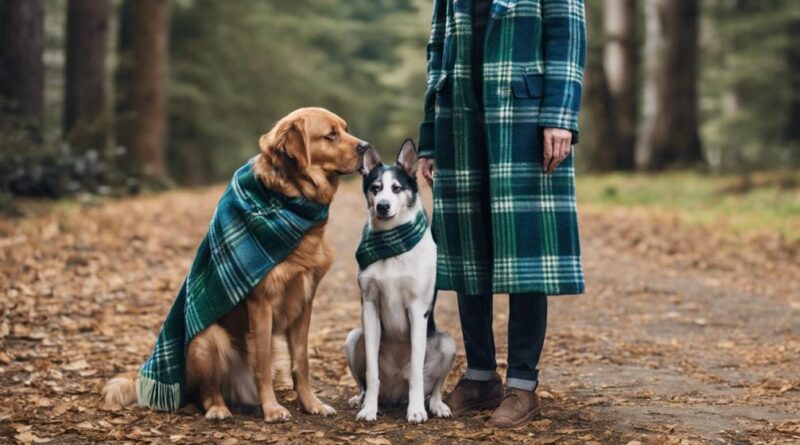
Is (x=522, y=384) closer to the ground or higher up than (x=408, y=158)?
closer to the ground

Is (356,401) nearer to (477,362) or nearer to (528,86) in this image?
(477,362)

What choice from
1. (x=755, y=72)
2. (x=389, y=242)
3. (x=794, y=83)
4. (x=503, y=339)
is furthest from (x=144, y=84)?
(x=794, y=83)

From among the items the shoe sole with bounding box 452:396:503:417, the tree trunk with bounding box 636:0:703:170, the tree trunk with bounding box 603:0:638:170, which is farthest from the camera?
the tree trunk with bounding box 603:0:638:170

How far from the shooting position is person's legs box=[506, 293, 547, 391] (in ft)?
13.3

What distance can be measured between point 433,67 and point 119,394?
7.26ft

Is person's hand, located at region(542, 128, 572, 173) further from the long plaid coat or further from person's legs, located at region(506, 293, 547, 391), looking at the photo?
person's legs, located at region(506, 293, 547, 391)

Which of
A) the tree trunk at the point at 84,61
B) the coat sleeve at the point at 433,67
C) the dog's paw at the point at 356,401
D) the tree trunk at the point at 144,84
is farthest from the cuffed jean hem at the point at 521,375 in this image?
the tree trunk at the point at 144,84

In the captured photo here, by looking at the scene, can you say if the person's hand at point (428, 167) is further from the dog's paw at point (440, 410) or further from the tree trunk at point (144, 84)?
the tree trunk at point (144, 84)

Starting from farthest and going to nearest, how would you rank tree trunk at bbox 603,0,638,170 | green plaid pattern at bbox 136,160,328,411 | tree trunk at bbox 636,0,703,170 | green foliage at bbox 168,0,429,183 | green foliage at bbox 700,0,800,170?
1. green foliage at bbox 168,0,429,183
2. green foliage at bbox 700,0,800,170
3. tree trunk at bbox 603,0,638,170
4. tree trunk at bbox 636,0,703,170
5. green plaid pattern at bbox 136,160,328,411

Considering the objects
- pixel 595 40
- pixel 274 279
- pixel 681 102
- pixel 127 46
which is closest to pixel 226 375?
pixel 274 279

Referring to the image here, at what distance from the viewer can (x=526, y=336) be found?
13.4ft

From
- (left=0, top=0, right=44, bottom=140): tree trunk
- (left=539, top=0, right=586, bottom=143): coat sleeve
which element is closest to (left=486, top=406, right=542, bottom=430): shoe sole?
(left=539, top=0, right=586, bottom=143): coat sleeve

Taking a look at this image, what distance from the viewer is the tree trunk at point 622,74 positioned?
1847 centimetres

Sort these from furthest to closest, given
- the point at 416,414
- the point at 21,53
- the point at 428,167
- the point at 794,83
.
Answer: the point at 794,83
the point at 21,53
the point at 428,167
the point at 416,414
